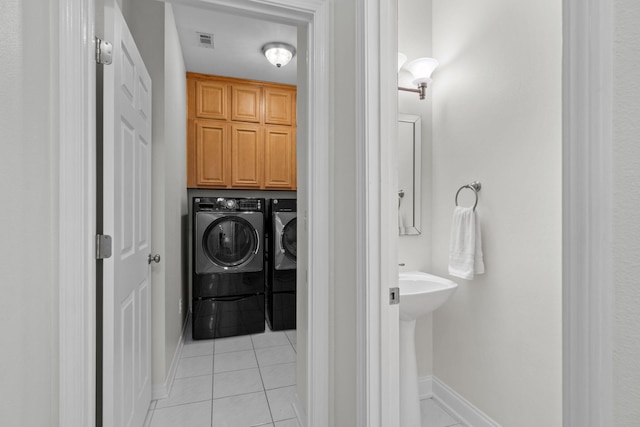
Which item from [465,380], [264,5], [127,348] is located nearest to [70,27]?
[264,5]

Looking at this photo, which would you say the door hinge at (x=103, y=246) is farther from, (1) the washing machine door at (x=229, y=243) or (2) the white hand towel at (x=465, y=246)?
(1) the washing machine door at (x=229, y=243)

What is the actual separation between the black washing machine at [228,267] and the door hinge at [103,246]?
6.06ft

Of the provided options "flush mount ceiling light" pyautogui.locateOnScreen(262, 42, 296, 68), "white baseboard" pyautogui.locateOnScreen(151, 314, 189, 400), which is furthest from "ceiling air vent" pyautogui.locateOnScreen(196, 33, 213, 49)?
"white baseboard" pyautogui.locateOnScreen(151, 314, 189, 400)

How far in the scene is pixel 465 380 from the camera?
6.26ft

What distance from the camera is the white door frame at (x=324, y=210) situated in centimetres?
43

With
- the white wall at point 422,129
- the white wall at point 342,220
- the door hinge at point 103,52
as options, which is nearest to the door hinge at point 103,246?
the door hinge at point 103,52

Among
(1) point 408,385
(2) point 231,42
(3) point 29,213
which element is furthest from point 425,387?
(2) point 231,42

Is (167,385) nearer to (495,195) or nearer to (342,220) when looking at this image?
(342,220)

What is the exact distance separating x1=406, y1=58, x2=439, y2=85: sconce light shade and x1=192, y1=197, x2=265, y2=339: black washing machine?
1894 millimetres

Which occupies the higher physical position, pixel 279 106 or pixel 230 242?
pixel 279 106

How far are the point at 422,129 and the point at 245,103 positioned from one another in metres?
2.32

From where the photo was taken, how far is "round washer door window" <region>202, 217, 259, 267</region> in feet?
10.2

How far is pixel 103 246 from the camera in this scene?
1196 mm

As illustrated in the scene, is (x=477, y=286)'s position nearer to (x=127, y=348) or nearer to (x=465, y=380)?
(x=465, y=380)
